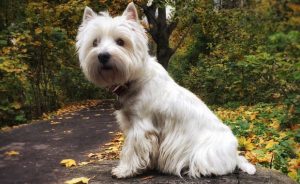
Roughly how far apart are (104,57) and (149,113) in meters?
0.64

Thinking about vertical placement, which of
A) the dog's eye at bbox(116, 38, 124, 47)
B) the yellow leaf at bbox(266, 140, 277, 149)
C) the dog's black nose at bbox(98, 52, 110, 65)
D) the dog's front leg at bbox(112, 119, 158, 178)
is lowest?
the yellow leaf at bbox(266, 140, 277, 149)

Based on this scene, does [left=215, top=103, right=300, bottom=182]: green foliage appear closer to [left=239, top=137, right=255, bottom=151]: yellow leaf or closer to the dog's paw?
[left=239, top=137, right=255, bottom=151]: yellow leaf

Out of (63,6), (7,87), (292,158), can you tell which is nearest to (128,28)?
(292,158)

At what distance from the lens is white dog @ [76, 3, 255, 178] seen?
4.09 m

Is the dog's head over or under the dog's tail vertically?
over

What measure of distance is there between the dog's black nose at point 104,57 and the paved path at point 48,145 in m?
1.54

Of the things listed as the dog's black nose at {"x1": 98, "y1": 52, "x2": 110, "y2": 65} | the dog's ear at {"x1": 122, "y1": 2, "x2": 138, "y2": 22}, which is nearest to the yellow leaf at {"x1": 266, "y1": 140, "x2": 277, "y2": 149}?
the dog's ear at {"x1": 122, "y1": 2, "x2": 138, "y2": 22}

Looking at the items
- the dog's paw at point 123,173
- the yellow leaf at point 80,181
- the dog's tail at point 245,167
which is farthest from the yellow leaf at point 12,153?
the dog's tail at point 245,167

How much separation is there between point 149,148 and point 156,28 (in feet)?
44.9

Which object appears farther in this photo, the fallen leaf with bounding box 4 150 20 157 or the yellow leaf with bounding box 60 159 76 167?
the fallen leaf with bounding box 4 150 20 157

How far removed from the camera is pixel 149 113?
4172 mm

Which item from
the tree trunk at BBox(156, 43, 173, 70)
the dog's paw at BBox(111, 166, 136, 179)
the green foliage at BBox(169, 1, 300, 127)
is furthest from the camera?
the tree trunk at BBox(156, 43, 173, 70)

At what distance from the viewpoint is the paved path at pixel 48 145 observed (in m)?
5.37

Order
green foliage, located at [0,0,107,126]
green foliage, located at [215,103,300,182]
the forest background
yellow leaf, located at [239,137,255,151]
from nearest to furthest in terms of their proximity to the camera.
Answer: green foliage, located at [215,103,300,182], yellow leaf, located at [239,137,255,151], the forest background, green foliage, located at [0,0,107,126]
